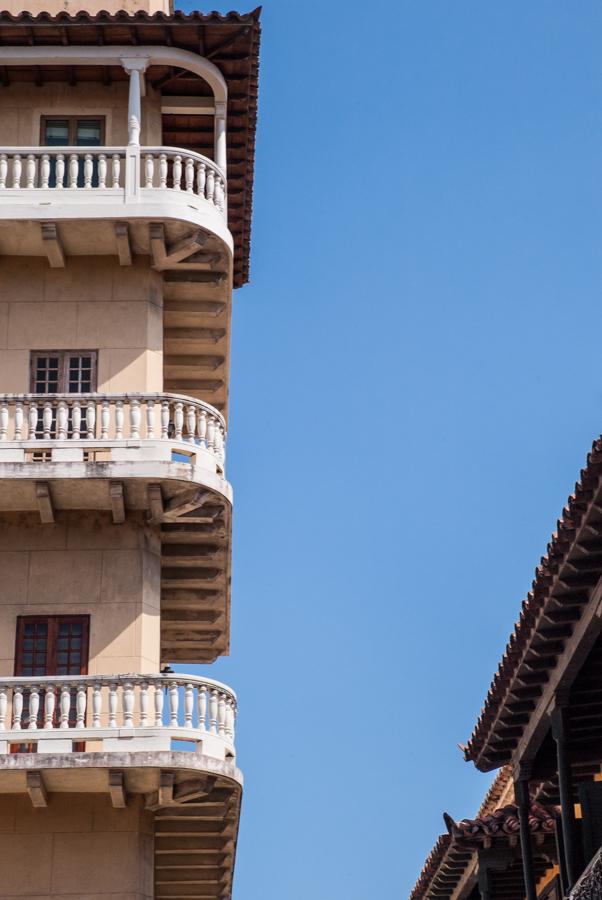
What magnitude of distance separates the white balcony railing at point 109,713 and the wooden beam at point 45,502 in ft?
Answer: 9.53

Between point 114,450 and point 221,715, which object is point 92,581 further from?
point 221,715

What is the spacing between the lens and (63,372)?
89.2ft

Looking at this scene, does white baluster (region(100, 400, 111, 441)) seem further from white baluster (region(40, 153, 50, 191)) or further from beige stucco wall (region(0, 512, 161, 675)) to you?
white baluster (region(40, 153, 50, 191))

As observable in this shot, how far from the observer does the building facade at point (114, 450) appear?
24.2 m

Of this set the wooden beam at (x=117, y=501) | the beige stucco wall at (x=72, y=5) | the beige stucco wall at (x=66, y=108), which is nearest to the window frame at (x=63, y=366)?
the wooden beam at (x=117, y=501)

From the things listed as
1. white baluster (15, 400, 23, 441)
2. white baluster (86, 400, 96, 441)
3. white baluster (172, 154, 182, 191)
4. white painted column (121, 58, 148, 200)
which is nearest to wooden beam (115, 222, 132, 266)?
white painted column (121, 58, 148, 200)

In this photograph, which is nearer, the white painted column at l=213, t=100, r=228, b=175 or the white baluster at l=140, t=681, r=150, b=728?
the white baluster at l=140, t=681, r=150, b=728

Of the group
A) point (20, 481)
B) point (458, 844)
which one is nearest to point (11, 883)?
point (20, 481)

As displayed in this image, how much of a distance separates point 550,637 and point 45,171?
11.4 metres

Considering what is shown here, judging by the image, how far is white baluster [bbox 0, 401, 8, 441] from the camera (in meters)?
25.4

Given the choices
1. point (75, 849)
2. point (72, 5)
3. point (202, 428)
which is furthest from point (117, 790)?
point (72, 5)

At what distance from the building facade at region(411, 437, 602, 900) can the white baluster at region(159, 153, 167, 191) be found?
31.2 feet

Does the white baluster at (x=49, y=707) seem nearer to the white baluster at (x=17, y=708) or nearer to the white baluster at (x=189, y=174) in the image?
the white baluster at (x=17, y=708)

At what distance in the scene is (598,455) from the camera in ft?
57.2
